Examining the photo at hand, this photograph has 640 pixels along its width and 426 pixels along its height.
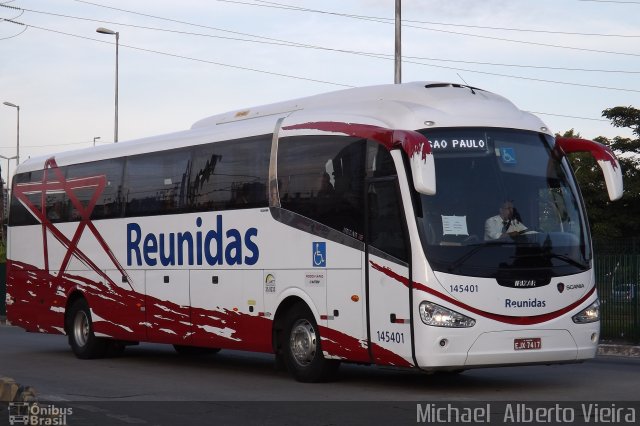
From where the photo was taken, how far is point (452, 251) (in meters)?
13.1

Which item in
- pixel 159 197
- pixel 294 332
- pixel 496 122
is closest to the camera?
pixel 496 122

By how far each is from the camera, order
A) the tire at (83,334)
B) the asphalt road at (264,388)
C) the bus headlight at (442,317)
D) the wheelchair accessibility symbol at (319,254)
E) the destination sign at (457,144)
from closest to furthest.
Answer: the asphalt road at (264,388), the bus headlight at (442,317), the destination sign at (457,144), the wheelchair accessibility symbol at (319,254), the tire at (83,334)

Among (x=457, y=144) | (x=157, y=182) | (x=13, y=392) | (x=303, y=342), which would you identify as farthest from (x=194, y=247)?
(x=13, y=392)

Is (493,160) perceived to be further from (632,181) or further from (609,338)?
(632,181)

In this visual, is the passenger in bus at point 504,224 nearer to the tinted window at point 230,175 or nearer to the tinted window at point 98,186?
the tinted window at point 230,175

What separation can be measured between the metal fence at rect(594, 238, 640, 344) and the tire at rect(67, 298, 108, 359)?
933 centimetres

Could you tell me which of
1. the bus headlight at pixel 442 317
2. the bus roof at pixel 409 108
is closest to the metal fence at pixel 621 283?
the bus roof at pixel 409 108

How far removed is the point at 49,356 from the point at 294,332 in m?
7.43

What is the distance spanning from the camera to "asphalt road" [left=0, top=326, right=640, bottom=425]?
38.6 feet

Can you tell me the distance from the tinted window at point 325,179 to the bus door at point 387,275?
282 millimetres

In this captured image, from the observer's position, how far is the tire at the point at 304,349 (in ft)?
47.9

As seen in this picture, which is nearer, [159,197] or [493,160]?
[493,160]

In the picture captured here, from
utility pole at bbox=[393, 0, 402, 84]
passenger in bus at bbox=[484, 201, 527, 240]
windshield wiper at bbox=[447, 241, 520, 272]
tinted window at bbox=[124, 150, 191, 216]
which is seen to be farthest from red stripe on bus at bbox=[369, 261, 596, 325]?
utility pole at bbox=[393, 0, 402, 84]
